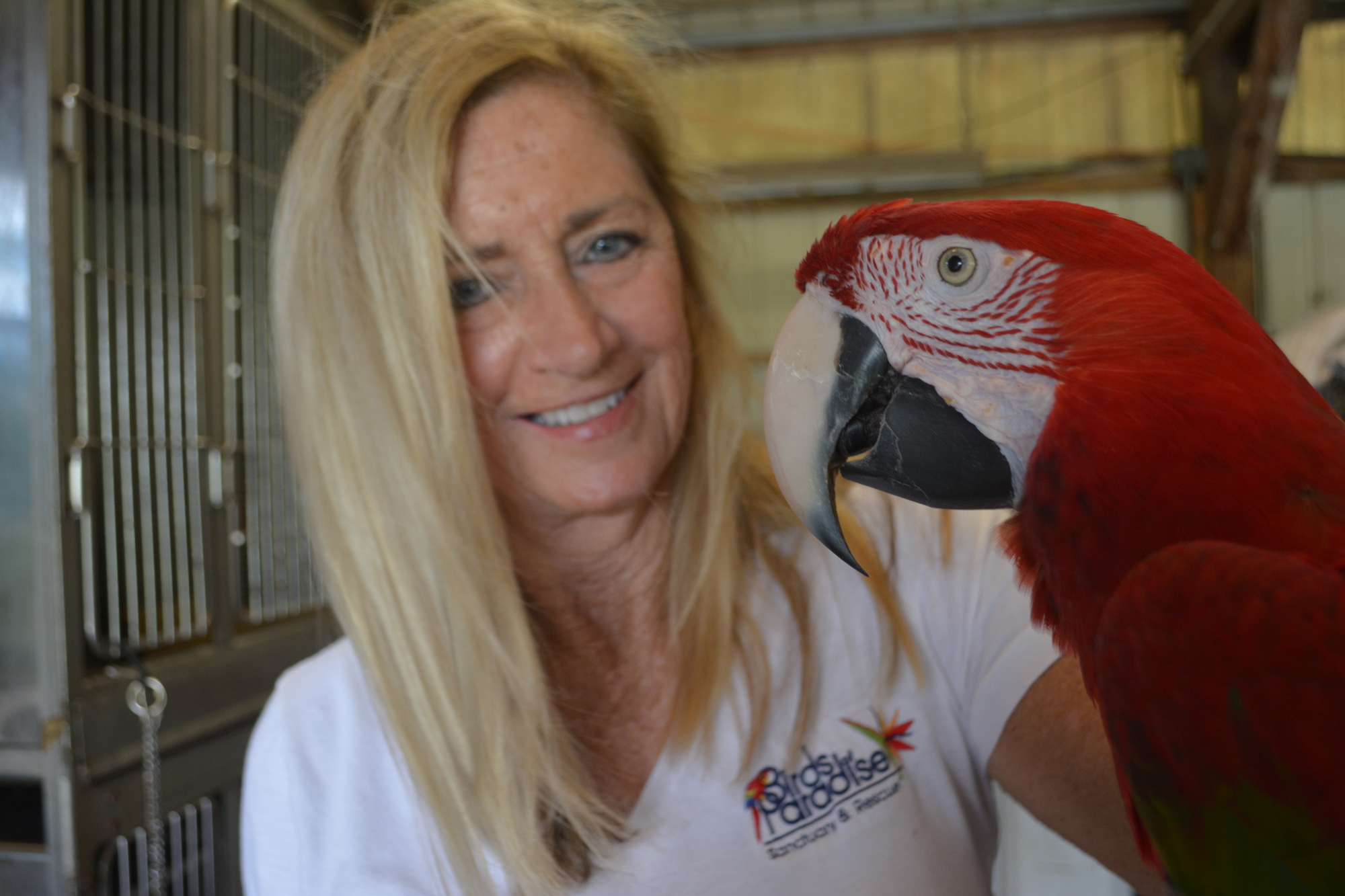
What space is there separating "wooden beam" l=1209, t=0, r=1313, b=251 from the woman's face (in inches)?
112

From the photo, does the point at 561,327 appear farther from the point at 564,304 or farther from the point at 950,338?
the point at 950,338

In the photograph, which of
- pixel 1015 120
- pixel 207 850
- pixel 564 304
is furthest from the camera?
pixel 1015 120

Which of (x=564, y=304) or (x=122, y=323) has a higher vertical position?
(x=122, y=323)

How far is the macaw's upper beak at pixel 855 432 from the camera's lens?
0.50m

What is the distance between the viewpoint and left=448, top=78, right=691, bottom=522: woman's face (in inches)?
32.3

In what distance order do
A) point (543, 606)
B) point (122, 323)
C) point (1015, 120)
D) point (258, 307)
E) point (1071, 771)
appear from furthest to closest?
1. point (1015, 120)
2. point (258, 307)
3. point (122, 323)
4. point (543, 606)
5. point (1071, 771)

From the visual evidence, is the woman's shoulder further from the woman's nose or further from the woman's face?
the woman's nose

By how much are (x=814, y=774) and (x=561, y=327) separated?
481 millimetres

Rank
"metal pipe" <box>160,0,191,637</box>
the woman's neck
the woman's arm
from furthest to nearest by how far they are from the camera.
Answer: "metal pipe" <box>160,0,191,637</box>
the woman's neck
the woman's arm

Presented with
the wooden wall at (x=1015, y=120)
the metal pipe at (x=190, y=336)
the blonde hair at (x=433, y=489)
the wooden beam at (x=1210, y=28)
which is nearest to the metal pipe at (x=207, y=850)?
the metal pipe at (x=190, y=336)

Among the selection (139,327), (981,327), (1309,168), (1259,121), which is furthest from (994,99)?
(981,327)

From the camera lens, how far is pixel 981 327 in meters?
0.50

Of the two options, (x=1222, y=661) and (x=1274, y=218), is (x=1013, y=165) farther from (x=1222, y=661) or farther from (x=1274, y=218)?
(x=1222, y=661)

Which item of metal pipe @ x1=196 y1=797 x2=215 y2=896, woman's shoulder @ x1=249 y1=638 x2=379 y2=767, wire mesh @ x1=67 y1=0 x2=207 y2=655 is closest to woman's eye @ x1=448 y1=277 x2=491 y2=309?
woman's shoulder @ x1=249 y1=638 x2=379 y2=767
